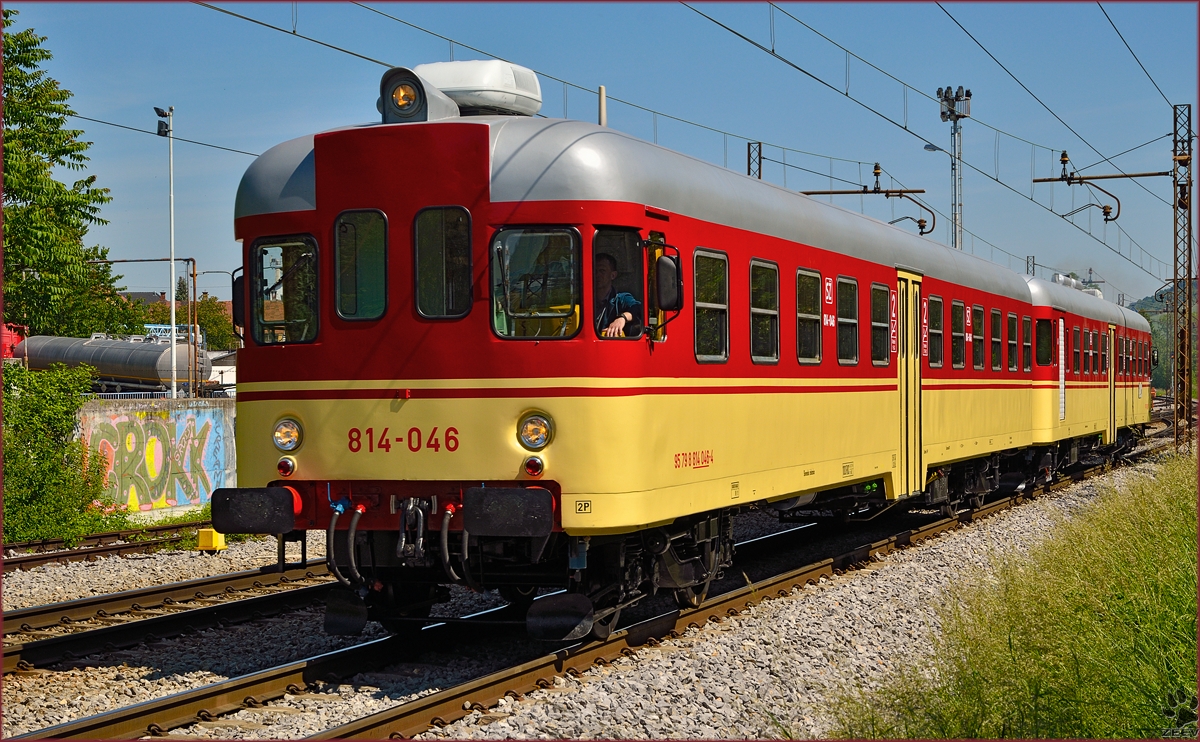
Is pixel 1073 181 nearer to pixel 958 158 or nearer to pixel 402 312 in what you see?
pixel 958 158

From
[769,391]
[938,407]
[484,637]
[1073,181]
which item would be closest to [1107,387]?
[1073,181]

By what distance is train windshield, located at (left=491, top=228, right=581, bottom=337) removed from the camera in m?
8.02

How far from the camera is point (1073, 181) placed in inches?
1161

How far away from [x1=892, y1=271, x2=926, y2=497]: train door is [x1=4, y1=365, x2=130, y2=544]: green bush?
10.5 metres

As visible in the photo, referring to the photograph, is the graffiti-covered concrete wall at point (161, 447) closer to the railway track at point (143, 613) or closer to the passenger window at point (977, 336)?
the railway track at point (143, 613)

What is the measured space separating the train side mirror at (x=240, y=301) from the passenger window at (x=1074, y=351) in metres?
17.2

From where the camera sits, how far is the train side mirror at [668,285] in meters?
8.13

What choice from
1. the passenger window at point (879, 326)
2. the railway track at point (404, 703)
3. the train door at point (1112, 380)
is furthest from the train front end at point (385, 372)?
the train door at point (1112, 380)

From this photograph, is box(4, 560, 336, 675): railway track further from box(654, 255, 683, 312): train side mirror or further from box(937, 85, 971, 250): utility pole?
box(937, 85, 971, 250): utility pole

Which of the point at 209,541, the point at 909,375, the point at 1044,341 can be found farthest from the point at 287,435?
the point at 1044,341

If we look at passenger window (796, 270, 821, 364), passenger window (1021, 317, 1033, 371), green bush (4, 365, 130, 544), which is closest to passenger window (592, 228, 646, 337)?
passenger window (796, 270, 821, 364)

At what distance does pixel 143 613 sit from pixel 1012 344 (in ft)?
43.6

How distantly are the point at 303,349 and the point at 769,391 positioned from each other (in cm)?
385

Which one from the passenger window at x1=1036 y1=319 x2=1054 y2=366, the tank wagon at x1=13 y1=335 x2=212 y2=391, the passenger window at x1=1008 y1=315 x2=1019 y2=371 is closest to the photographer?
the passenger window at x1=1008 y1=315 x2=1019 y2=371
